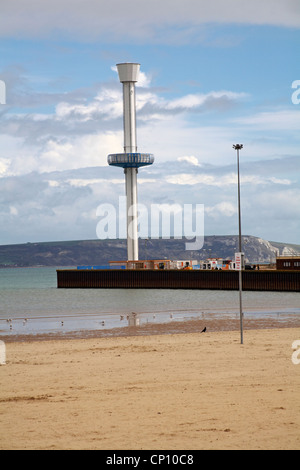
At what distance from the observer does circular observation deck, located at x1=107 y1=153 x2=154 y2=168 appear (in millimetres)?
100375

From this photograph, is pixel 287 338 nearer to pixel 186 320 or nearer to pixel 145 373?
pixel 145 373

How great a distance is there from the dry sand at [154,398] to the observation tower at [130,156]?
7618cm

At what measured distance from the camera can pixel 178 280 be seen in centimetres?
9431

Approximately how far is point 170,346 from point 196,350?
185 centimetres

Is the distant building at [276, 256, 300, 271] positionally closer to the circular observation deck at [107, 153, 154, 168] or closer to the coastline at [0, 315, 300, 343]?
the circular observation deck at [107, 153, 154, 168]

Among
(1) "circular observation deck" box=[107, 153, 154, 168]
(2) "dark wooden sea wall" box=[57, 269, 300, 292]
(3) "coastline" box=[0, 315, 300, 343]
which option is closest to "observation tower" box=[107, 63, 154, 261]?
(1) "circular observation deck" box=[107, 153, 154, 168]

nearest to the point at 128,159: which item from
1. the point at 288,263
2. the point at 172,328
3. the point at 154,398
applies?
the point at 288,263

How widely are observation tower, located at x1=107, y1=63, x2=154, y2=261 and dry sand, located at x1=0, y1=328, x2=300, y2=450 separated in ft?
250

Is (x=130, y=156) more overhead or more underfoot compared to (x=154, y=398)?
more overhead

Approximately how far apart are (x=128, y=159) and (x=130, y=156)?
1.83ft

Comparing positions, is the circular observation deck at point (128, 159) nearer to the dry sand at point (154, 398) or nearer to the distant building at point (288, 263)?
the distant building at point (288, 263)

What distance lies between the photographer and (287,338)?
26531 millimetres

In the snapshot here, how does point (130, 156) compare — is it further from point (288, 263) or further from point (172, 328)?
point (172, 328)
